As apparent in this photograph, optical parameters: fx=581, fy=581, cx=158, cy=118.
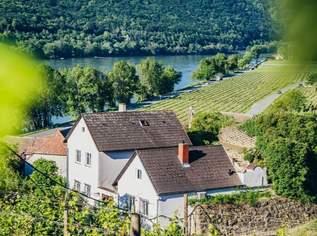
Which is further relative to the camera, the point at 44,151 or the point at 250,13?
the point at 44,151

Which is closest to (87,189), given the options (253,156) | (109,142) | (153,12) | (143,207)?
(109,142)

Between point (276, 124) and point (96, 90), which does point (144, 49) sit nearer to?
point (96, 90)

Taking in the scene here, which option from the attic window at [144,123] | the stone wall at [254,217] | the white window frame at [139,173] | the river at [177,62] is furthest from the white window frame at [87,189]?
the river at [177,62]

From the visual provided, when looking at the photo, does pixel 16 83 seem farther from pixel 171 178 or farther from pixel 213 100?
pixel 213 100

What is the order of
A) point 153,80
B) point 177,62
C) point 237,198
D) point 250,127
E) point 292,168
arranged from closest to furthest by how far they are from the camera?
point 237,198 → point 292,168 → point 250,127 → point 153,80 → point 177,62

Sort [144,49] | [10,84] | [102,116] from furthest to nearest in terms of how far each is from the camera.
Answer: [144,49] → [102,116] → [10,84]

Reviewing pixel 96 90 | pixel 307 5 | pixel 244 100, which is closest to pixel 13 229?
pixel 307 5

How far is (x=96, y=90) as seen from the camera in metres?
36.7

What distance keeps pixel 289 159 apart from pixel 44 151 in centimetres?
783

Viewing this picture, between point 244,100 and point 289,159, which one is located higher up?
point 289,159

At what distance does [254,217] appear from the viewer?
13398 millimetres

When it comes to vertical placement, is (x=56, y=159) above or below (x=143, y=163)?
below

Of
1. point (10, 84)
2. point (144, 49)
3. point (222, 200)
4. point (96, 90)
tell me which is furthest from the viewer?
point (144, 49)

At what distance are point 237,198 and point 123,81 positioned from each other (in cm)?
2851
